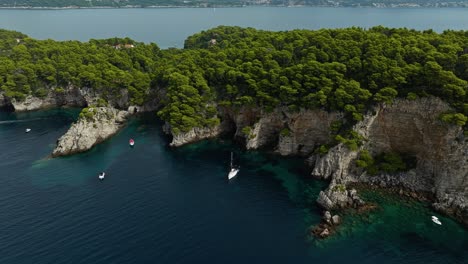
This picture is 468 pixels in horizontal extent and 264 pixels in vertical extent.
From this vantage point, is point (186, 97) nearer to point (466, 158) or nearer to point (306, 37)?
point (306, 37)

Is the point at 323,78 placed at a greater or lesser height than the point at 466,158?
greater

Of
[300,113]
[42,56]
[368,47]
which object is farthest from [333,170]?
[42,56]

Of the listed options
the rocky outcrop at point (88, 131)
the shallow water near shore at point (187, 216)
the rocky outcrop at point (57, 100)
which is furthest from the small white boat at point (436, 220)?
the rocky outcrop at point (57, 100)

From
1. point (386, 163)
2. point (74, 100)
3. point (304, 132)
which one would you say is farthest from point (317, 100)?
point (74, 100)

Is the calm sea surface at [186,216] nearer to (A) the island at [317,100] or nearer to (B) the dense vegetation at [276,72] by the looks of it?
(A) the island at [317,100]

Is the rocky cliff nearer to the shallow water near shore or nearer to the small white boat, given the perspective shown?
the small white boat

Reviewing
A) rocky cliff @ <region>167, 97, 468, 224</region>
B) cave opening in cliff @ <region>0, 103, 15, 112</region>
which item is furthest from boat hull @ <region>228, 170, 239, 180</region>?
cave opening in cliff @ <region>0, 103, 15, 112</region>
